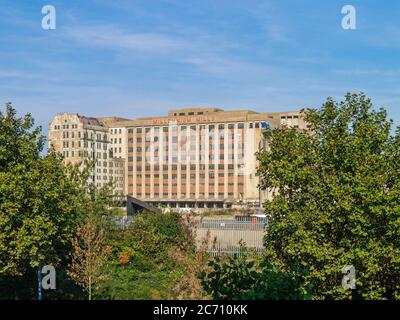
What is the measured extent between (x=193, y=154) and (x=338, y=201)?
12684 cm

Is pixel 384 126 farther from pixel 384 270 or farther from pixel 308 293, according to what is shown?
pixel 308 293

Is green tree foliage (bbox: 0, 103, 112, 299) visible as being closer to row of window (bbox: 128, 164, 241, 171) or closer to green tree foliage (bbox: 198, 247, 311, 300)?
A: green tree foliage (bbox: 198, 247, 311, 300)

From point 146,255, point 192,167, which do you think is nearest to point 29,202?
point 146,255

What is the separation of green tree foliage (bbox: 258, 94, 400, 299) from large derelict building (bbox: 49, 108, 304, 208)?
10624cm

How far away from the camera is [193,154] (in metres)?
149

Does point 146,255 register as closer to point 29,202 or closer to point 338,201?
point 29,202

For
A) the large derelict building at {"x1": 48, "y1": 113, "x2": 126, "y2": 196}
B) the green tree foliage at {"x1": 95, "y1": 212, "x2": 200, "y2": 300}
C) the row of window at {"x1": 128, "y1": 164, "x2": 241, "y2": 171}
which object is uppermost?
the large derelict building at {"x1": 48, "y1": 113, "x2": 126, "y2": 196}

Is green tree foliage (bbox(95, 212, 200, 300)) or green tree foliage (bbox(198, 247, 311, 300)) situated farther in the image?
green tree foliage (bbox(95, 212, 200, 300))

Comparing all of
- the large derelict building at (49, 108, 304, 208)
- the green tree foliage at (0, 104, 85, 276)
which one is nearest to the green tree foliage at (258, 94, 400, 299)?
the green tree foliage at (0, 104, 85, 276)

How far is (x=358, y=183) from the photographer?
2256 centimetres

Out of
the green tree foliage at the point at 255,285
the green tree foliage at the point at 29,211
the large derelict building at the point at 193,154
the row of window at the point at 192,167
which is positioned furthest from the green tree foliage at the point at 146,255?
the row of window at the point at 192,167

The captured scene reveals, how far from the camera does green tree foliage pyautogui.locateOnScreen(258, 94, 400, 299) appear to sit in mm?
21750

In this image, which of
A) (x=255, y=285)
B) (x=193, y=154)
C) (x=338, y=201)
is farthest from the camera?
(x=193, y=154)

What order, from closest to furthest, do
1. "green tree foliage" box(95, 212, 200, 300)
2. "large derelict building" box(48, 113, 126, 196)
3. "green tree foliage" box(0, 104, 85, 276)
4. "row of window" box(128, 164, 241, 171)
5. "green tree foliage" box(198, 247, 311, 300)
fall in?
"green tree foliage" box(198, 247, 311, 300)
"green tree foliage" box(0, 104, 85, 276)
"green tree foliage" box(95, 212, 200, 300)
"large derelict building" box(48, 113, 126, 196)
"row of window" box(128, 164, 241, 171)
